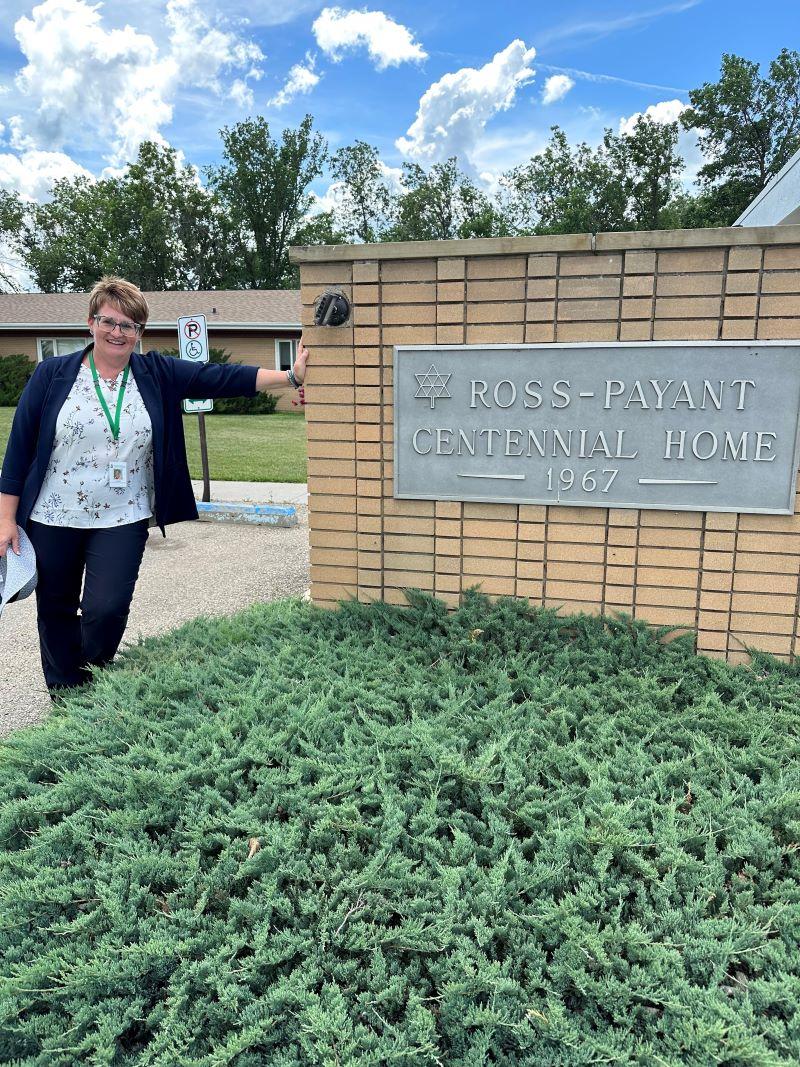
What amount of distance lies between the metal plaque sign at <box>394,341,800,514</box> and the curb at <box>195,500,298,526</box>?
15.3 feet

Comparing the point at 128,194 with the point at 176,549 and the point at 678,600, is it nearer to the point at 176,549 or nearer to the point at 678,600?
the point at 176,549

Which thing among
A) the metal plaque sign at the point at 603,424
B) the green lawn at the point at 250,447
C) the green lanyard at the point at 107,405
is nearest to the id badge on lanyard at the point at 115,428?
the green lanyard at the point at 107,405

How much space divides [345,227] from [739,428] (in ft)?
174

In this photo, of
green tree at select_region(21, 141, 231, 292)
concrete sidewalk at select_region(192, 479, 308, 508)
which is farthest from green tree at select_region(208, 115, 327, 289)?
concrete sidewalk at select_region(192, 479, 308, 508)

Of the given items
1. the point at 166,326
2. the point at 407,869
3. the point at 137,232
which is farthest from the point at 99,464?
the point at 137,232

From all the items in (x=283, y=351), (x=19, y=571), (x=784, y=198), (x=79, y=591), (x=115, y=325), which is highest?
(x=784, y=198)

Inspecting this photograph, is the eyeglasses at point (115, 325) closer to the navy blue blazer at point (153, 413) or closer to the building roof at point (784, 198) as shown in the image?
the navy blue blazer at point (153, 413)

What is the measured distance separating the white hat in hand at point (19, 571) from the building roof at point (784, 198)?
6311 mm

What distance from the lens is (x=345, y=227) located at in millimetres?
52125

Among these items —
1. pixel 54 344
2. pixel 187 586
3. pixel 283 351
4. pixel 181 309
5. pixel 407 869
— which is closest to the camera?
pixel 407 869

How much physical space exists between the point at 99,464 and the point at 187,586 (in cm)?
264

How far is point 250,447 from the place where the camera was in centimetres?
Answer: 1578

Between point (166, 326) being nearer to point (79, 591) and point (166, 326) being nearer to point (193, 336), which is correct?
point (193, 336)

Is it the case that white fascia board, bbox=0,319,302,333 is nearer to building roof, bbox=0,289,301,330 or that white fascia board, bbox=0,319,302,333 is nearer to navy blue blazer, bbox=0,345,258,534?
building roof, bbox=0,289,301,330
